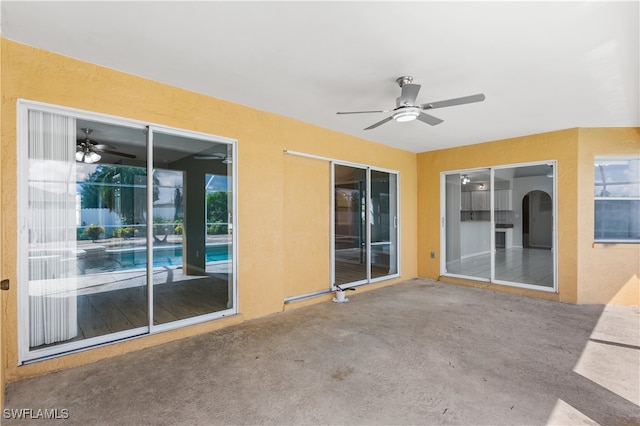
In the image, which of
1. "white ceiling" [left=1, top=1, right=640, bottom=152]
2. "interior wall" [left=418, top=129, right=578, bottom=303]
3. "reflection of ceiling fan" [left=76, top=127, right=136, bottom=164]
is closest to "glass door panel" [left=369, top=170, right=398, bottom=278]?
"interior wall" [left=418, top=129, right=578, bottom=303]

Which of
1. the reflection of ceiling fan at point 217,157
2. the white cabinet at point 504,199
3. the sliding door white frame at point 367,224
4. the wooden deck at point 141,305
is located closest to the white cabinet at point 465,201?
the sliding door white frame at point 367,224

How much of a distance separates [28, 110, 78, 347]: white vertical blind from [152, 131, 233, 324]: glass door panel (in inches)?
27.8

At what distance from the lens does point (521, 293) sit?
16.3 feet

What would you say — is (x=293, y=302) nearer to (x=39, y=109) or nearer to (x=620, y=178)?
(x=39, y=109)

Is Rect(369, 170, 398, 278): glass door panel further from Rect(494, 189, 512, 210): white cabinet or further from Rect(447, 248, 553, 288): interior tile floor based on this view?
Rect(494, 189, 512, 210): white cabinet

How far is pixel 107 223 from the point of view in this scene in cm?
316

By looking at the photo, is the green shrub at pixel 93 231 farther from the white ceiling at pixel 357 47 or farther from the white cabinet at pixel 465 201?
the white cabinet at pixel 465 201

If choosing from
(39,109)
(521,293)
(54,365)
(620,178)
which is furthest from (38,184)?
(620,178)

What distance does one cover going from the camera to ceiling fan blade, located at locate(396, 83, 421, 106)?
2.70 meters

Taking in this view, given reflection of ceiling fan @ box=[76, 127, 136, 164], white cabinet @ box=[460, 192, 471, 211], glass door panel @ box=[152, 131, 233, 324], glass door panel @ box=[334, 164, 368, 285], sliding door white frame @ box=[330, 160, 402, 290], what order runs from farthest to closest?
white cabinet @ box=[460, 192, 471, 211]
glass door panel @ box=[334, 164, 368, 285]
sliding door white frame @ box=[330, 160, 402, 290]
glass door panel @ box=[152, 131, 233, 324]
reflection of ceiling fan @ box=[76, 127, 136, 164]

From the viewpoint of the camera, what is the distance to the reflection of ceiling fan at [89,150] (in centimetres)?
280

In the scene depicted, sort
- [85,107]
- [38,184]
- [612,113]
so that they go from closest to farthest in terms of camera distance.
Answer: [38,184] < [85,107] < [612,113]

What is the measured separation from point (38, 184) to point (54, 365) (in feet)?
5.01

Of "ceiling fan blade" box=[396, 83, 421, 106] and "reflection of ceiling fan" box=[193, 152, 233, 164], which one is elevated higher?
"ceiling fan blade" box=[396, 83, 421, 106]
